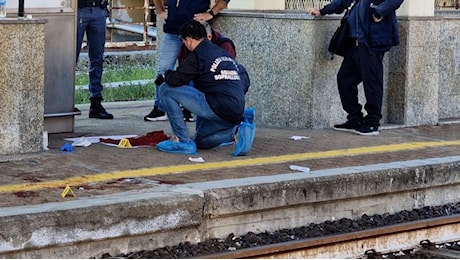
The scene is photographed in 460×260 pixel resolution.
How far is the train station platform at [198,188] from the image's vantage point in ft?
22.7

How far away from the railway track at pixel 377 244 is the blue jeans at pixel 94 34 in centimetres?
427

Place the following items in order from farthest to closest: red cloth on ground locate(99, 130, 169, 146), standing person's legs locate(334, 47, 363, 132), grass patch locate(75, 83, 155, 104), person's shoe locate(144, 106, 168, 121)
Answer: grass patch locate(75, 83, 155, 104), person's shoe locate(144, 106, 168, 121), standing person's legs locate(334, 47, 363, 132), red cloth on ground locate(99, 130, 169, 146)

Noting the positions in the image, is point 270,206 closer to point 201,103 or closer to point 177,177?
point 177,177

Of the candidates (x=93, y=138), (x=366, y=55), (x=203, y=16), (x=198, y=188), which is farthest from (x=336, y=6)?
(x=198, y=188)

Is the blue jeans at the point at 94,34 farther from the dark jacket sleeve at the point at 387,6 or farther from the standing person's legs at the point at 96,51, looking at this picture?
the dark jacket sleeve at the point at 387,6

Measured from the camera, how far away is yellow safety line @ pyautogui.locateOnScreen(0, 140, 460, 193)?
7855mm

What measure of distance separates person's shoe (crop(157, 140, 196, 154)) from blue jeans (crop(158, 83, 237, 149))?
0.04 m

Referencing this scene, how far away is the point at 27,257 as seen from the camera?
6.71 metres

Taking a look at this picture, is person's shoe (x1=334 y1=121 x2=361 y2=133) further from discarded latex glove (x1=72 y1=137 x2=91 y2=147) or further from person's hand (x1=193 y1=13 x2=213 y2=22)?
discarded latex glove (x1=72 y1=137 x2=91 y2=147)

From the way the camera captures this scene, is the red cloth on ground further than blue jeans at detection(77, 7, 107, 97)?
No

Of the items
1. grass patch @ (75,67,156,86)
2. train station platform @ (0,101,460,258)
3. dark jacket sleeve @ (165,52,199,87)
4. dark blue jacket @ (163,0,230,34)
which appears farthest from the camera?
grass patch @ (75,67,156,86)

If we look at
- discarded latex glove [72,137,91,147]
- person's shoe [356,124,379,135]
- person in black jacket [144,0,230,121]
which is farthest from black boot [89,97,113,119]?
person's shoe [356,124,379,135]

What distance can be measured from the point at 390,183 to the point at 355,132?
2.18m

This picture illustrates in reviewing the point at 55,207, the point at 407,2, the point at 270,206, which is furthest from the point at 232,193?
the point at 407,2
